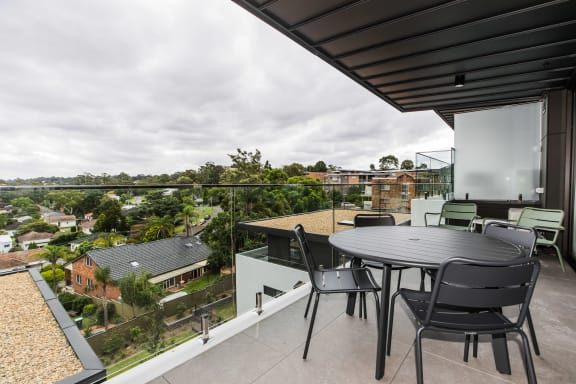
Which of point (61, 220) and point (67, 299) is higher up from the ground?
point (61, 220)

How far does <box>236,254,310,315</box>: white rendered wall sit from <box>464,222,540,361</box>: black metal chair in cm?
170

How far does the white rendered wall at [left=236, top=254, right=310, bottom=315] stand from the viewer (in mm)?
2729

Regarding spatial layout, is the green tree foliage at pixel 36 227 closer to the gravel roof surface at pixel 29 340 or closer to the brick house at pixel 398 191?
the gravel roof surface at pixel 29 340

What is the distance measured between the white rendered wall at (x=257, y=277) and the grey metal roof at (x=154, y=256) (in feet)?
2.17

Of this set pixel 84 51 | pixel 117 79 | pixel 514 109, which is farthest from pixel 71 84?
pixel 514 109

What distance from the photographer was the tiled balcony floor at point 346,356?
66.0 inches

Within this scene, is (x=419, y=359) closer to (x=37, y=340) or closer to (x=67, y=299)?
(x=67, y=299)

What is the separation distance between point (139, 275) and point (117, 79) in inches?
1093

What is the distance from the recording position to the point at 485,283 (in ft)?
4.15

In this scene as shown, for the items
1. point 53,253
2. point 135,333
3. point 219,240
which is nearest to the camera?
point 53,253

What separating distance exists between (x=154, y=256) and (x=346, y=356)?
175cm

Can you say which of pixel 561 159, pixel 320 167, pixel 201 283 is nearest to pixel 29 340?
pixel 201 283

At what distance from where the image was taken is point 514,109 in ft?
18.5

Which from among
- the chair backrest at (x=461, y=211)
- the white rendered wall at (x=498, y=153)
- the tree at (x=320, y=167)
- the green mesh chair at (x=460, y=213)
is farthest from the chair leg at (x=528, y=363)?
the tree at (x=320, y=167)
